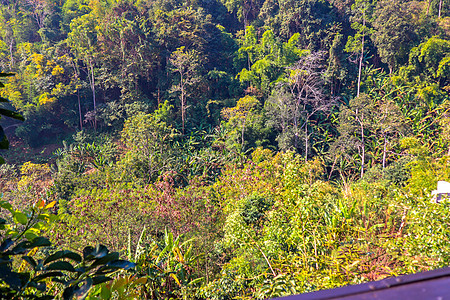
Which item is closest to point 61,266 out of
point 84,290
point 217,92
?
point 84,290

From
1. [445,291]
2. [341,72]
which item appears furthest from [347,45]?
[445,291]

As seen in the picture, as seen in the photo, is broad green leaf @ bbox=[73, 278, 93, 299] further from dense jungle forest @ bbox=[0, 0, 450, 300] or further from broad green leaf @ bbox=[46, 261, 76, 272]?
dense jungle forest @ bbox=[0, 0, 450, 300]

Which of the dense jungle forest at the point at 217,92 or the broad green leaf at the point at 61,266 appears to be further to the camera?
the dense jungle forest at the point at 217,92

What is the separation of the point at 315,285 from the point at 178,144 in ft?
33.3

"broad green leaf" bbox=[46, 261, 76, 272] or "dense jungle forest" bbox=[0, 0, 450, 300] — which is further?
"dense jungle forest" bbox=[0, 0, 450, 300]

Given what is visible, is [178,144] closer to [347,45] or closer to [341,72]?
[341,72]

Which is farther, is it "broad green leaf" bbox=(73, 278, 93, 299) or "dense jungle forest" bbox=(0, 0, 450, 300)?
"dense jungle forest" bbox=(0, 0, 450, 300)

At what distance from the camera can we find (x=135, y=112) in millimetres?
13039

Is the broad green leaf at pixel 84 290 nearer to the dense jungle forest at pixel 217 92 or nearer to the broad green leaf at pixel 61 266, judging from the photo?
the broad green leaf at pixel 61 266

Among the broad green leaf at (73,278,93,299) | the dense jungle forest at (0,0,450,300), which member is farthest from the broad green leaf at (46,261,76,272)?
the dense jungle forest at (0,0,450,300)

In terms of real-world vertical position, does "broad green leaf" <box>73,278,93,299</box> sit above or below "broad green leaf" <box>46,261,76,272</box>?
below

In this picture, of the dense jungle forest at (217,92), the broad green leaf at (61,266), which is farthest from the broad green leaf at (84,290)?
the dense jungle forest at (217,92)

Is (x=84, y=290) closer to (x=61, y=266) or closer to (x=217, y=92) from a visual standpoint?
(x=61, y=266)

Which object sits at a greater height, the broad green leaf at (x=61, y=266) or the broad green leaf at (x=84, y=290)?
the broad green leaf at (x=61, y=266)
